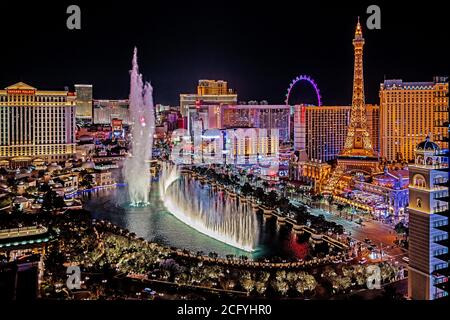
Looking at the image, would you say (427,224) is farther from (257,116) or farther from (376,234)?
(257,116)

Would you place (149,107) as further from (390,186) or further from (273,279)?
(273,279)

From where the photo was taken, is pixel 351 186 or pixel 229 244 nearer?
pixel 229 244

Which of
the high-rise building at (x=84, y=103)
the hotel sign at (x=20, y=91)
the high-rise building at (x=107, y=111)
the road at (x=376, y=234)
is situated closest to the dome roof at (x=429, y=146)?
the road at (x=376, y=234)

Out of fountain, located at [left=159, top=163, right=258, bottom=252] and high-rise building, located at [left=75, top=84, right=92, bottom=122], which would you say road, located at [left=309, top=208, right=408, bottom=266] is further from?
high-rise building, located at [left=75, top=84, right=92, bottom=122]

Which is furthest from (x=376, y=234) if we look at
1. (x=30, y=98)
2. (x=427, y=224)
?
(x=30, y=98)
